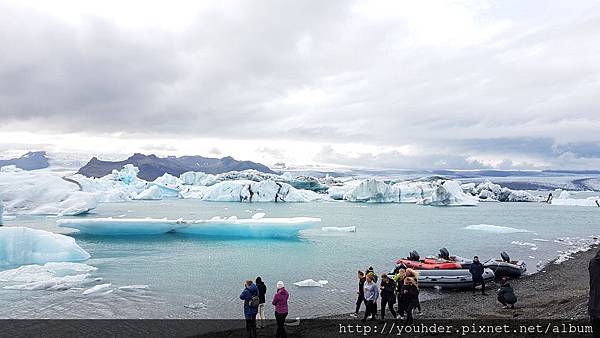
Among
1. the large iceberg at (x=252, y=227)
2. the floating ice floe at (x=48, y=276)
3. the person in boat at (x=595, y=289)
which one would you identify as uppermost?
the person in boat at (x=595, y=289)

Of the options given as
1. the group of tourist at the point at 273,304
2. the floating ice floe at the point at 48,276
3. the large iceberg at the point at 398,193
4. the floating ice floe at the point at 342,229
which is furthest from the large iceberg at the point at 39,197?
the large iceberg at the point at 398,193

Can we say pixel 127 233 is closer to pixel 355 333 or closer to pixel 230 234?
pixel 230 234

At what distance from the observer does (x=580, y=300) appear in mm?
9594

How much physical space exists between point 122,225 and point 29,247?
29.0 ft

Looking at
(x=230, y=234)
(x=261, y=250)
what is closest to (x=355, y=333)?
(x=261, y=250)

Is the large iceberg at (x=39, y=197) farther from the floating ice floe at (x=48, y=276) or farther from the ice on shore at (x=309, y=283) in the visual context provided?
the ice on shore at (x=309, y=283)

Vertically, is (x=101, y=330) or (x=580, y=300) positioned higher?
(x=580, y=300)

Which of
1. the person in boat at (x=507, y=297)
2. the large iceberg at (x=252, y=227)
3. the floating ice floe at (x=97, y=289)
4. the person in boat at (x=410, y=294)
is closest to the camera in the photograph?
the person in boat at (x=410, y=294)

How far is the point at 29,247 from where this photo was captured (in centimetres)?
1812

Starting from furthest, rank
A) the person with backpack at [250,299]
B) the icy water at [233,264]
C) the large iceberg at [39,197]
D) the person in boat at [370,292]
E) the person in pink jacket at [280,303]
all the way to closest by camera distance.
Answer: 1. the large iceberg at [39,197]
2. the icy water at [233,264]
3. the person in boat at [370,292]
4. the person with backpack at [250,299]
5. the person in pink jacket at [280,303]

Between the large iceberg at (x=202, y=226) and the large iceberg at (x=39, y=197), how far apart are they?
46.7 ft

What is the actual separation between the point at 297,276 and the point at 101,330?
26.1 ft

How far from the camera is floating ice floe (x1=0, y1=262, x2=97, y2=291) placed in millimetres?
14219

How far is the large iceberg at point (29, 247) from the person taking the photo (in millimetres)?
17844
